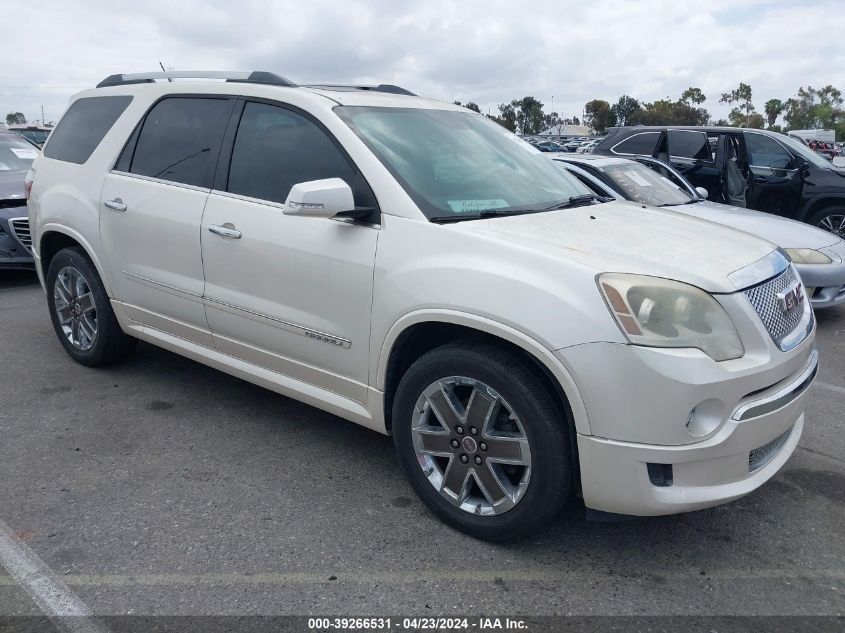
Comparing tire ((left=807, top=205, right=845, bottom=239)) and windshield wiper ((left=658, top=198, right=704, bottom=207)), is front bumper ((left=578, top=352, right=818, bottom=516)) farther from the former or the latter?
tire ((left=807, top=205, right=845, bottom=239))

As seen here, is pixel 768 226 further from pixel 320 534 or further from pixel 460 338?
pixel 320 534

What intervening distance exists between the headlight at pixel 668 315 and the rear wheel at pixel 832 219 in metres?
7.16

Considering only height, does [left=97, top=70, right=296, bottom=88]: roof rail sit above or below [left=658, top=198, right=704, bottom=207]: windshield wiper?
above

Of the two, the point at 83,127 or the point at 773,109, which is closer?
the point at 83,127

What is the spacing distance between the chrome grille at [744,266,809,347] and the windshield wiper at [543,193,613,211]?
1041 mm

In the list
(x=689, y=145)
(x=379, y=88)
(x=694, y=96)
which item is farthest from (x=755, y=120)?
(x=379, y=88)

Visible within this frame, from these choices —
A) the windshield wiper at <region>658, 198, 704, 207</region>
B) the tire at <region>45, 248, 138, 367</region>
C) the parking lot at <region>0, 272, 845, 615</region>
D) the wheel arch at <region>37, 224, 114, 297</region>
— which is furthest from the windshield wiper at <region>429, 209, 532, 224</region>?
the windshield wiper at <region>658, 198, 704, 207</region>

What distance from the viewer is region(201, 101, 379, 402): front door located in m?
3.21

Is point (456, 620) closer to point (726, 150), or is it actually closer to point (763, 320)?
point (763, 320)

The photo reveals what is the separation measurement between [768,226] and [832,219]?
2709mm

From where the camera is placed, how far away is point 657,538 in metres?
3.04

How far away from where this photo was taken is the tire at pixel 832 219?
8.58 m

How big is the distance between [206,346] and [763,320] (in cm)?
278

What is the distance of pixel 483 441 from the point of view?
2834 millimetres
